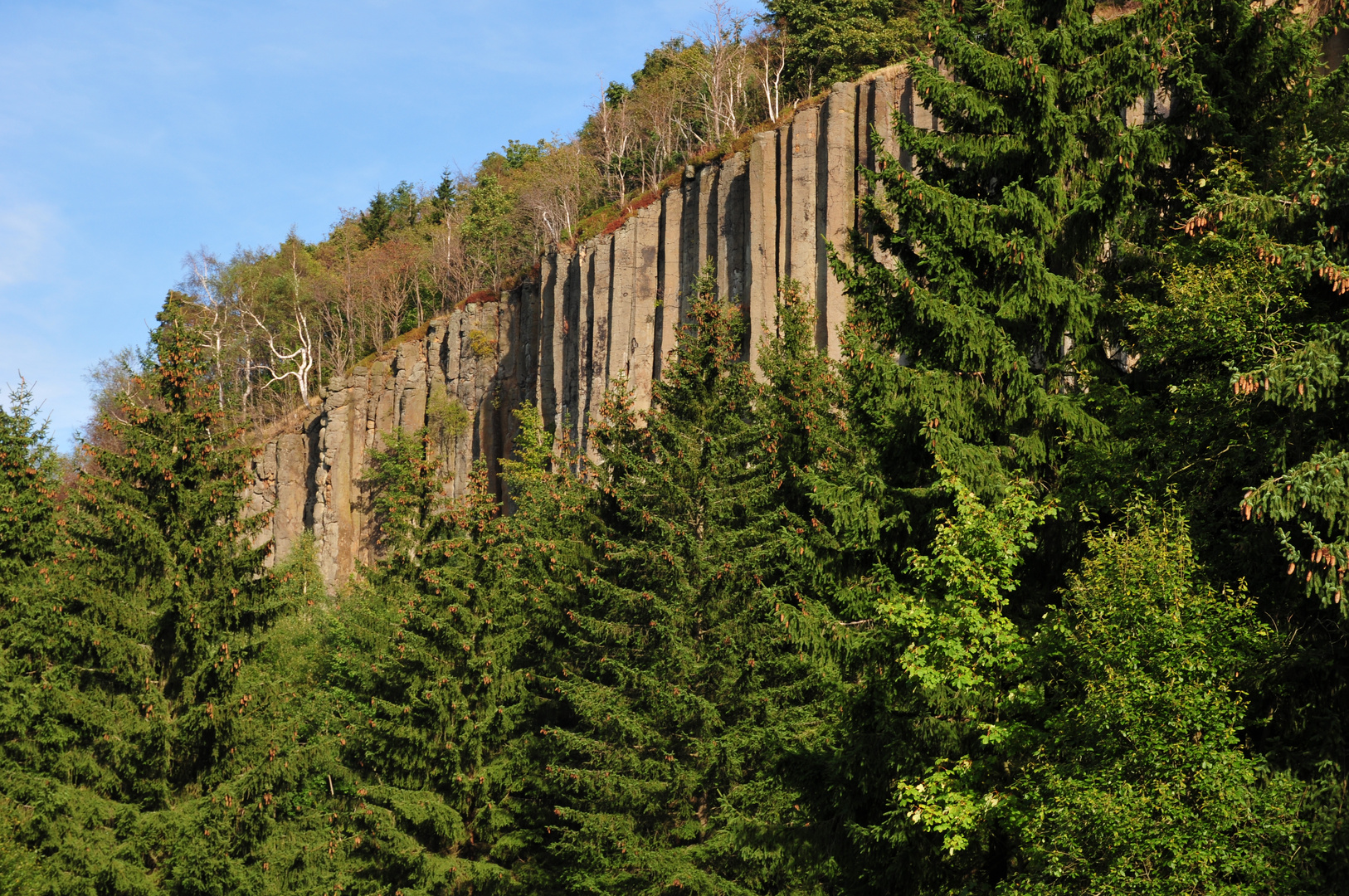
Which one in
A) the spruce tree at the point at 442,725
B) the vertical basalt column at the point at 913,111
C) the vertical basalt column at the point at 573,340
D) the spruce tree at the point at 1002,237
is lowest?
the spruce tree at the point at 442,725

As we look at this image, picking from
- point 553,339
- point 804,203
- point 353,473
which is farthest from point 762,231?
point 353,473

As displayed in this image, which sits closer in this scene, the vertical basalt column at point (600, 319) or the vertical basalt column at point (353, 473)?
the vertical basalt column at point (600, 319)

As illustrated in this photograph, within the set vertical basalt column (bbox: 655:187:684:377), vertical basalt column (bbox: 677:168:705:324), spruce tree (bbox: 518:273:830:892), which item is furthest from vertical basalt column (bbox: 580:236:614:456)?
spruce tree (bbox: 518:273:830:892)

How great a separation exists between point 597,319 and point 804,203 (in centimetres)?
1147

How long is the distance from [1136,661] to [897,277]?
19.2 ft

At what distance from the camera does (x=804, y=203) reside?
4119 cm

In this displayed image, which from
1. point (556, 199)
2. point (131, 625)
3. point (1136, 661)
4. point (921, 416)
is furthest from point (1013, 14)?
point (556, 199)

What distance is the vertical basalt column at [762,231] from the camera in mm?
41406

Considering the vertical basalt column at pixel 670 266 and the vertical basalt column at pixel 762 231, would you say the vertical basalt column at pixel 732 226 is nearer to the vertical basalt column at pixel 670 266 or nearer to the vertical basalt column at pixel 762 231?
the vertical basalt column at pixel 762 231

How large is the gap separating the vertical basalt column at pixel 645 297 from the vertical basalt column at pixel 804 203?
25.9ft

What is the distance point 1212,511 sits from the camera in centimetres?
1345

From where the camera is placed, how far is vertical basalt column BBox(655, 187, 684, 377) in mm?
46281

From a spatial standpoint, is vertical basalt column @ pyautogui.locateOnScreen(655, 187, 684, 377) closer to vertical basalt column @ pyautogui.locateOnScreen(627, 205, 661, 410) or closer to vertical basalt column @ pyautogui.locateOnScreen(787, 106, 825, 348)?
vertical basalt column @ pyautogui.locateOnScreen(627, 205, 661, 410)

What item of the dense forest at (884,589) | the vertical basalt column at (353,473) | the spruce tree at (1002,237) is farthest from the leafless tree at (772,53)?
the spruce tree at (1002,237)
